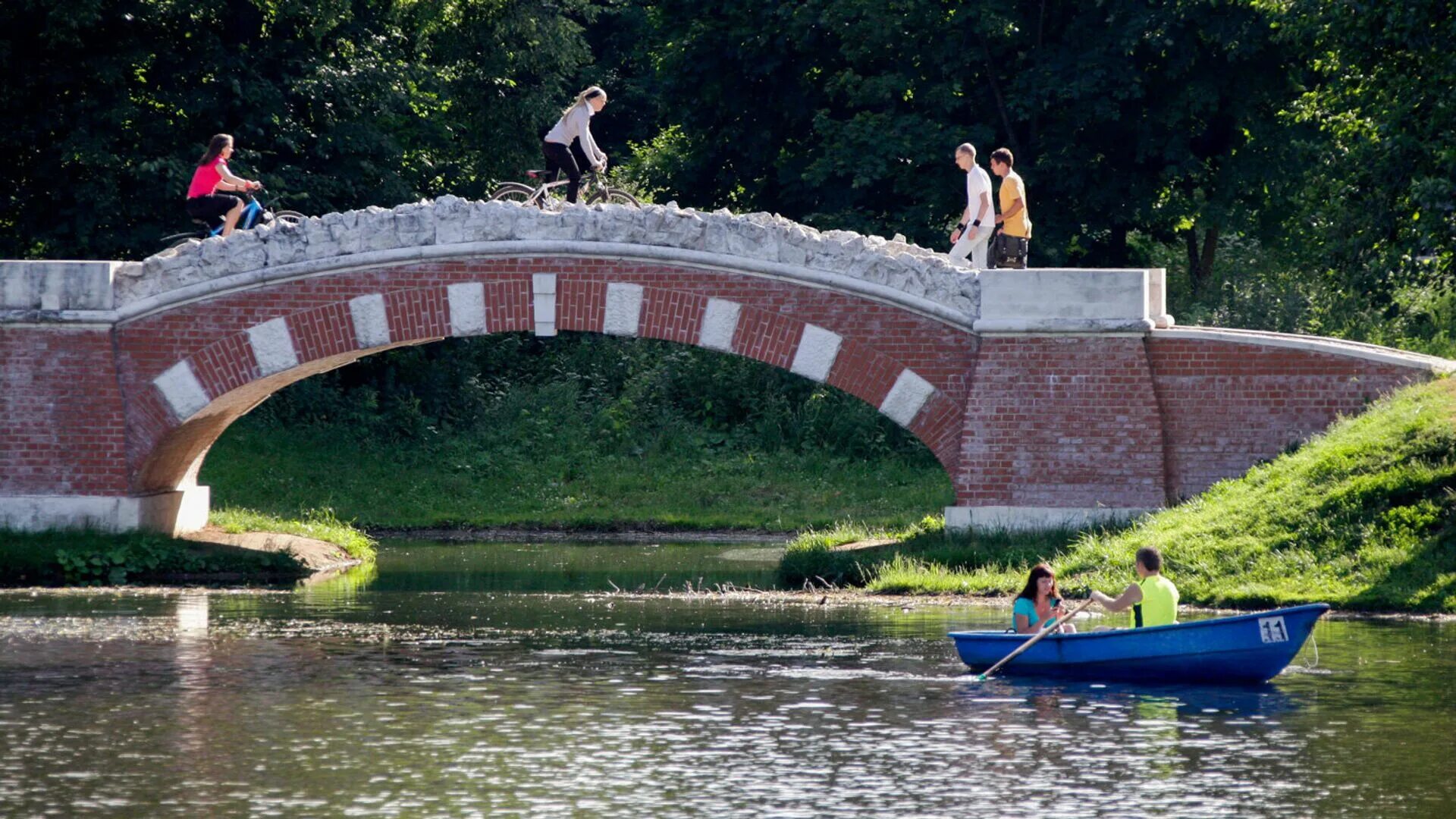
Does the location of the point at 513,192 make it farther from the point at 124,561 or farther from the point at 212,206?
the point at 124,561

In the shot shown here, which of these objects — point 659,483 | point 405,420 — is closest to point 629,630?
point 659,483

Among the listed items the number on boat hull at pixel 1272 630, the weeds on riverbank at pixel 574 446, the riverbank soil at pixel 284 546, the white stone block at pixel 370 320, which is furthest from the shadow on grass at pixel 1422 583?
the riverbank soil at pixel 284 546

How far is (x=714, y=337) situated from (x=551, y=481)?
1243 centimetres

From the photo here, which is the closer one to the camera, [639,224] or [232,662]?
[232,662]

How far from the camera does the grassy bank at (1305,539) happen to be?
19391 millimetres

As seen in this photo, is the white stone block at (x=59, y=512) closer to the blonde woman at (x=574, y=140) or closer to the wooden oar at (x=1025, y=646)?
the blonde woman at (x=574, y=140)

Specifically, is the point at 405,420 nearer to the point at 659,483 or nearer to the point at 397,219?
the point at 659,483

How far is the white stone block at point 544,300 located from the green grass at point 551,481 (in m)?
9.70

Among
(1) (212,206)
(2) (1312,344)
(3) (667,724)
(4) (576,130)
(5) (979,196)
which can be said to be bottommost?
(3) (667,724)

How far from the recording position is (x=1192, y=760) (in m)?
12.6

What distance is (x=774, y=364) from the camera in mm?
21531

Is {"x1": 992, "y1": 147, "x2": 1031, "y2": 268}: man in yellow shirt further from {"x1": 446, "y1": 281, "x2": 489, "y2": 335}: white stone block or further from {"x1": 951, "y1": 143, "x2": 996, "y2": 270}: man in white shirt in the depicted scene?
{"x1": 446, "y1": 281, "x2": 489, "y2": 335}: white stone block

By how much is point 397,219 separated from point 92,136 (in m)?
11.2

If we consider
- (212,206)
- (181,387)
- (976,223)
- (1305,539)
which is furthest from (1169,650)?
(212,206)
